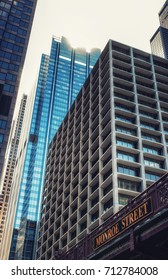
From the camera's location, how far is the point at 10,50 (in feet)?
252

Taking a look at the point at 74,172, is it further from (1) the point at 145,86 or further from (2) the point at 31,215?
(2) the point at 31,215

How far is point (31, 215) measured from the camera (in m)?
140

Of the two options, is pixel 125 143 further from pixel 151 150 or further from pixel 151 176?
→ pixel 151 176

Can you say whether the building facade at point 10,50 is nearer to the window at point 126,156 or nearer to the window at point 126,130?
the window at point 126,130

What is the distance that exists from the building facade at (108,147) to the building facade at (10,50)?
16.4 metres

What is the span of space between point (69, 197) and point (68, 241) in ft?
34.4

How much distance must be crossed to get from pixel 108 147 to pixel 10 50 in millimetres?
35863

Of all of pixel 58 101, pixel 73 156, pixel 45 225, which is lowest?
pixel 45 225

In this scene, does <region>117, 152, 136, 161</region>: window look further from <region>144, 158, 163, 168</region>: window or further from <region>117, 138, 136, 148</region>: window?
<region>144, 158, 163, 168</region>: window

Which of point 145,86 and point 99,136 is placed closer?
point 99,136

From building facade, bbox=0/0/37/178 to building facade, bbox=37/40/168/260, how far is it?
16439 millimetres

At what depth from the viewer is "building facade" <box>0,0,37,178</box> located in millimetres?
66512

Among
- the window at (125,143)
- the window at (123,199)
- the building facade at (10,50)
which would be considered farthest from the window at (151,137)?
the building facade at (10,50)
